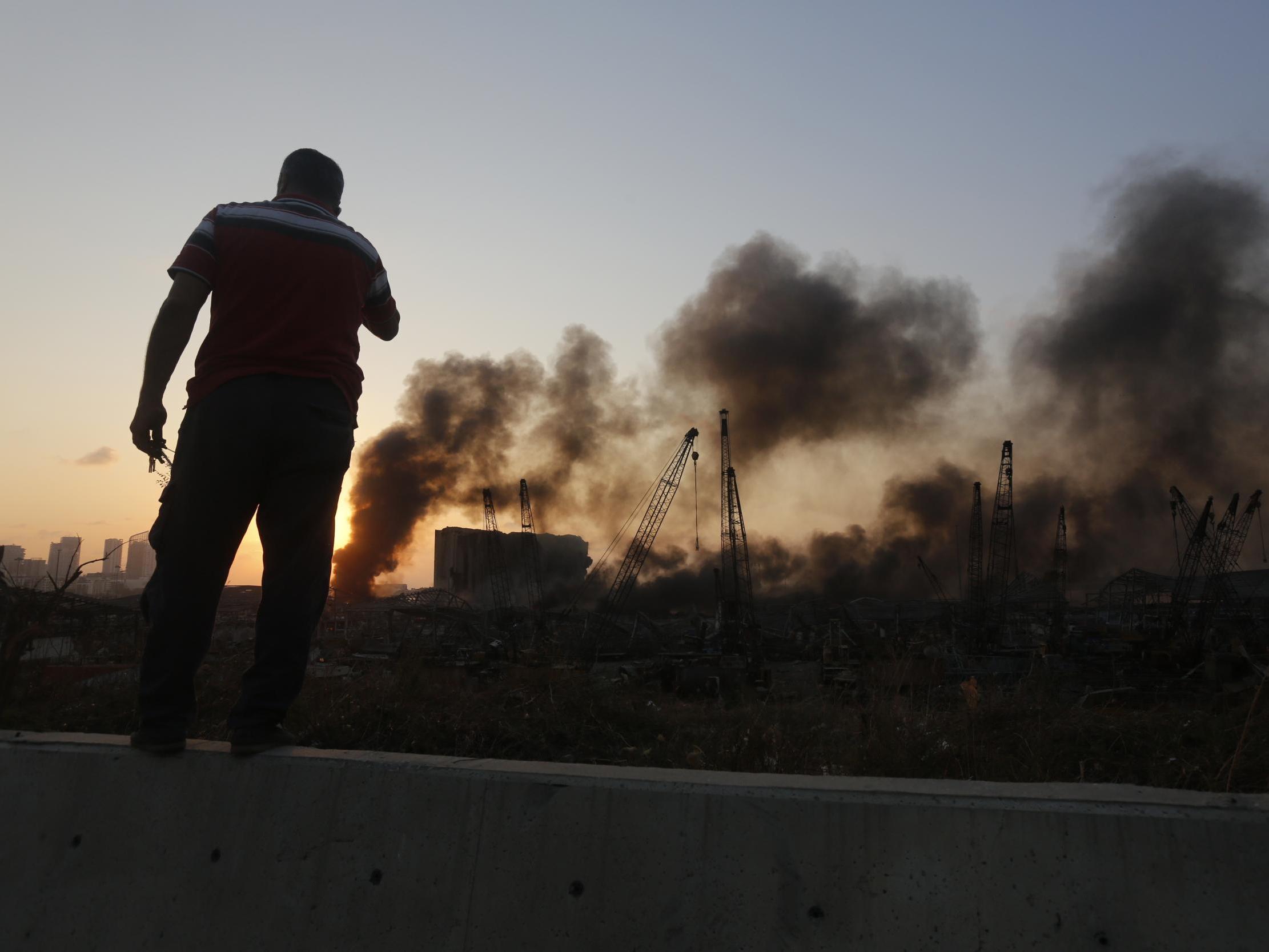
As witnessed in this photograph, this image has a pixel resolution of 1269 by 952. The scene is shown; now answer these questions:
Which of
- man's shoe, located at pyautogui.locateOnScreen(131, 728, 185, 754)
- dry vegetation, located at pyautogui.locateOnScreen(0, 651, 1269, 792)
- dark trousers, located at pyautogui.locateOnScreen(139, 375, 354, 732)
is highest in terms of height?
dark trousers, located at pyautogui.locateOnScreen(139, 375, 354, 732)

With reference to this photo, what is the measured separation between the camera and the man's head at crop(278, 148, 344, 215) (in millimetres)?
2703

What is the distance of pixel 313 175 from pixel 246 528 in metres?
1.12

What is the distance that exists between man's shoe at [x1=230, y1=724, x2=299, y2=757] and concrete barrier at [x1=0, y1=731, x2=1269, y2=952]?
4cm

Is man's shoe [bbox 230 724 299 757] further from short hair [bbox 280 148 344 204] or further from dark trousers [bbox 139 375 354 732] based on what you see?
short hair [bbox 280 148 344 204]

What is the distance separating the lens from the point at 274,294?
96.6 inches

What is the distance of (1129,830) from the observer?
137cm

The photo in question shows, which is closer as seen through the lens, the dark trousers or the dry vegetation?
the dark trousers

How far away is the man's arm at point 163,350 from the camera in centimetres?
245

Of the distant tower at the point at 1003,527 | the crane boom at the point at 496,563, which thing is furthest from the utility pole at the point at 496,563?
the distant tower at the point at 1003,527

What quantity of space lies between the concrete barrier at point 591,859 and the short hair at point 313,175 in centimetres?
167

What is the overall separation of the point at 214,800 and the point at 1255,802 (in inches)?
80.8

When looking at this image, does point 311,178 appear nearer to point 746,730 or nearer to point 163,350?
point 163,350

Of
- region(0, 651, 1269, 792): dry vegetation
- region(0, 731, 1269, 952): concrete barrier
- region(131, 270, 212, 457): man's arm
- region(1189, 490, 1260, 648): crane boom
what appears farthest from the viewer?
region(1189, 490, 1260, 648): crane boom

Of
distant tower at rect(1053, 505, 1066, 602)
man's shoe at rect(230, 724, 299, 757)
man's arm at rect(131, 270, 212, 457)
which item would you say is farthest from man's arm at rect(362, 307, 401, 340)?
distant tower at rect(1053, 505, 1066, 602)
